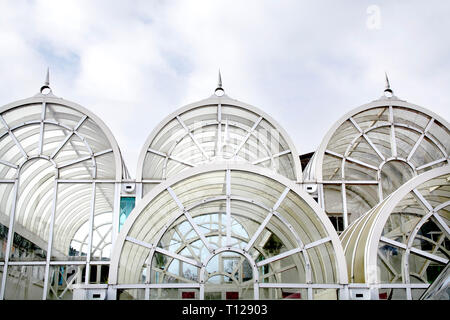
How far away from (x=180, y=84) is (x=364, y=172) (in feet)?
24.9

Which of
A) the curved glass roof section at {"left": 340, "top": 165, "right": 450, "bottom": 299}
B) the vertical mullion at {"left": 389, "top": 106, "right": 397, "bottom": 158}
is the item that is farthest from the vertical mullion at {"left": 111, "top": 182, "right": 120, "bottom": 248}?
the vertical mullion at {"left": 389, "top": 106, "right": 397, "bottom": 158}

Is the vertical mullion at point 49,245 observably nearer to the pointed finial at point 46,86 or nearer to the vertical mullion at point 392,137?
the pointed finial at point 46,86

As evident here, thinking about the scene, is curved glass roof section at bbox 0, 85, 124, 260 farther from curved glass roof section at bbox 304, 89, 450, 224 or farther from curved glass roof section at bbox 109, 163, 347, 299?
curved glass roof section at bbox 304, 89, 450, 224

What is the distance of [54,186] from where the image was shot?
56.2ft

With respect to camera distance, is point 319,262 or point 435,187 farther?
point 435,187

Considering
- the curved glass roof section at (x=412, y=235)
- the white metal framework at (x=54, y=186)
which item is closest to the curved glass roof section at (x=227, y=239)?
the curved glass roof section at (x=412, y=235)

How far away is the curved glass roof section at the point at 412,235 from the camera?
13477mm

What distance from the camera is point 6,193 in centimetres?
1702

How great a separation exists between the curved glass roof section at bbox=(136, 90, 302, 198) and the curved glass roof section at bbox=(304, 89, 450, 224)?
1.35 metres

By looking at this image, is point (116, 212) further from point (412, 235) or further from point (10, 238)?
point (412, 235)

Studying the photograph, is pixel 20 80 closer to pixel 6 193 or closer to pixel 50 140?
pixel 50 140

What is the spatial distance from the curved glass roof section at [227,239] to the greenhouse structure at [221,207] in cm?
4
